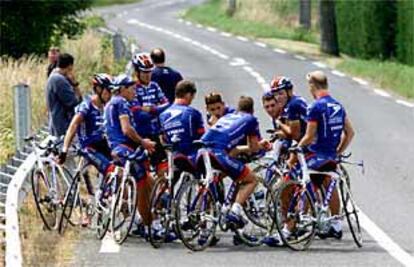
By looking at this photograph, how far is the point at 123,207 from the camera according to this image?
13492 millimetres

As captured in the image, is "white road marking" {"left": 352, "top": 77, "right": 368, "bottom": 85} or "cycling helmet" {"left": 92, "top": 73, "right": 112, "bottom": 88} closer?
"cycling helmet" {"left": 92, "top": 73, "right": 112, "bottom": 88}

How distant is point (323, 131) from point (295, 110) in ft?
1.39

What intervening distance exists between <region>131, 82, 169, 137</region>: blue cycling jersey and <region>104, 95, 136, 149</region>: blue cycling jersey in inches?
9.1

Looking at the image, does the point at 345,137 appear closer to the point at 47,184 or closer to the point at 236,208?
the point at 236,208

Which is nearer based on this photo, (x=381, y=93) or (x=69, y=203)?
(x=69, y=203)

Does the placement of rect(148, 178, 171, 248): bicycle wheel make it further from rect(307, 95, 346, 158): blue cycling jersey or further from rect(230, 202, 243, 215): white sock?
rect(307, 95, 346, 158): blue cycling jersey

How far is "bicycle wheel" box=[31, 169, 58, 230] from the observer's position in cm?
1402

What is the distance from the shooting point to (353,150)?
21.0 m

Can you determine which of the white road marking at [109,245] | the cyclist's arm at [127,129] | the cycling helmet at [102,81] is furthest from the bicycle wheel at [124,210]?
the cycling helmet at [102,81]

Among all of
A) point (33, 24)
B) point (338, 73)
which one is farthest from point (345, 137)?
point (338, 73)

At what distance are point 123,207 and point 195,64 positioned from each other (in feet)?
82.2

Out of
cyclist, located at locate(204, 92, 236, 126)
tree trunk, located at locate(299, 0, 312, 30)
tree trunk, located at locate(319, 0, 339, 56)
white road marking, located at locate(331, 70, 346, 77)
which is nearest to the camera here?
cyclist, located at locate(204, 92, 236, 126)

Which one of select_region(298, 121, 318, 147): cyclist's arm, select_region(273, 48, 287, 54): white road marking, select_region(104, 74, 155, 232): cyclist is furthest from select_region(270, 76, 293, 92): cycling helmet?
select_region(273, 48, 287, 54): white road marking

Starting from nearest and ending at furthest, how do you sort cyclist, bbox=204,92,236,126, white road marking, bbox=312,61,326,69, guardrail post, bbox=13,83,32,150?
cyclist, bbox=204,92,236,126 < guardrail post, bbox=13,83,32,150 < white road marking, bbox=312,61,326,69
